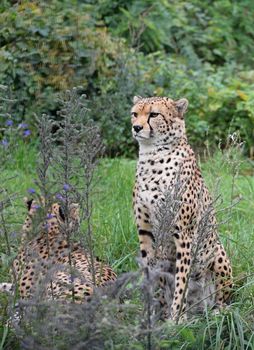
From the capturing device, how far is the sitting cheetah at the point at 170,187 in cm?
535

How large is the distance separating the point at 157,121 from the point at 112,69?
3771 mm

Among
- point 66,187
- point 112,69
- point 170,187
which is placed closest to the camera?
point 66,187

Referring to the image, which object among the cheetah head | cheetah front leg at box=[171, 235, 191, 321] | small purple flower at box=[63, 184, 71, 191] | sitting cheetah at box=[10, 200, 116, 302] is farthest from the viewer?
the cheetah head

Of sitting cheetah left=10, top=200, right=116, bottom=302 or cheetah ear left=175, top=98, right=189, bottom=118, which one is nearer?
sitting cheetah left=10, top=200, right=116, bottom=302

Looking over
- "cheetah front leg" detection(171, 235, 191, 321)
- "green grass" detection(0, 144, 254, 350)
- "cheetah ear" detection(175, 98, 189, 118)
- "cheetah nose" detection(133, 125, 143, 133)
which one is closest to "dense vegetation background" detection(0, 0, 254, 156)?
"green grass" detection(0, 144, 254, 350)

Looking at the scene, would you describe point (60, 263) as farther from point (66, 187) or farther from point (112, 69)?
point (112, 69)

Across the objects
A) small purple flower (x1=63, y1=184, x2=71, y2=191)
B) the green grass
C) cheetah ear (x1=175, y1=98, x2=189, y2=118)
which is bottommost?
the green grass

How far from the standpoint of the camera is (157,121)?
17.9ft

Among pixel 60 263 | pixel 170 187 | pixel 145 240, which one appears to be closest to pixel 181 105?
pixel 170 187

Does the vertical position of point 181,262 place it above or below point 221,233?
above

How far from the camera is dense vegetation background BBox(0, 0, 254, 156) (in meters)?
8.60

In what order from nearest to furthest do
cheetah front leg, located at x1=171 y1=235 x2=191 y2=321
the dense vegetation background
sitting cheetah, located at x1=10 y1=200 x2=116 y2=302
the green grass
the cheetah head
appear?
the green grass, sitting cheetah, located at x1=10 y1=200 x2=116 y2=302, cheetah front leg, located at x1=171 y1=235 x2=191 y2=321, the cheetah head, the dense vegetation background

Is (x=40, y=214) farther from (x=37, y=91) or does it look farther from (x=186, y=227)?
(x=37, y=91)

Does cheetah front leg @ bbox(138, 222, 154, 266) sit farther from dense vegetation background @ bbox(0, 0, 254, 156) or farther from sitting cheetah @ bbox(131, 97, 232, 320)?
dense vegetation background @ bbox(0, 0, 254, 156)
